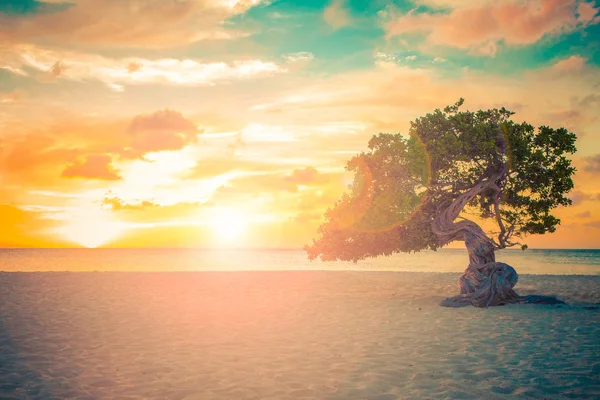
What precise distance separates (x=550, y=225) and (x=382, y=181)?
8.80 meters

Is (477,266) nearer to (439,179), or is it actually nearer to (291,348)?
(439,179)

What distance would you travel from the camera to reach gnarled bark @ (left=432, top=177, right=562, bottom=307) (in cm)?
2255

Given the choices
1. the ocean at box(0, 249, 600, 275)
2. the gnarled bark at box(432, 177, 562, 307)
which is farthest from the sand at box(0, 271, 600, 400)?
the ocean at box(0, 249, 600, 275)

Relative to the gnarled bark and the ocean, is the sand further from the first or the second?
the ocean

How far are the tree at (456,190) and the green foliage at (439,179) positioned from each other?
5cm

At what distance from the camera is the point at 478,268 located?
76.8 feet

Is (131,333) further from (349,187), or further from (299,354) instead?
(349,187)

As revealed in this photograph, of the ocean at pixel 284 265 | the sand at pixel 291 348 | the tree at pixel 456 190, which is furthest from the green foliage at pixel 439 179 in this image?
the ocean at pixel 284 265

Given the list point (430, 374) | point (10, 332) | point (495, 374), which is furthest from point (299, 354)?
point (10, 332)

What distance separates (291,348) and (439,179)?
13416 mm

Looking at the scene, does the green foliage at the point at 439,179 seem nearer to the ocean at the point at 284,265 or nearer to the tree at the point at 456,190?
the tree at the point at 456,190

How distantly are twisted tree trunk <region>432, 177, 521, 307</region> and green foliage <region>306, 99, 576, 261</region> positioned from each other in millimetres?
575

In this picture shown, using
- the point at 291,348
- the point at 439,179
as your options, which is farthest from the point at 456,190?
the point at 291,348

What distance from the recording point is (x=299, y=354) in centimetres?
1297
